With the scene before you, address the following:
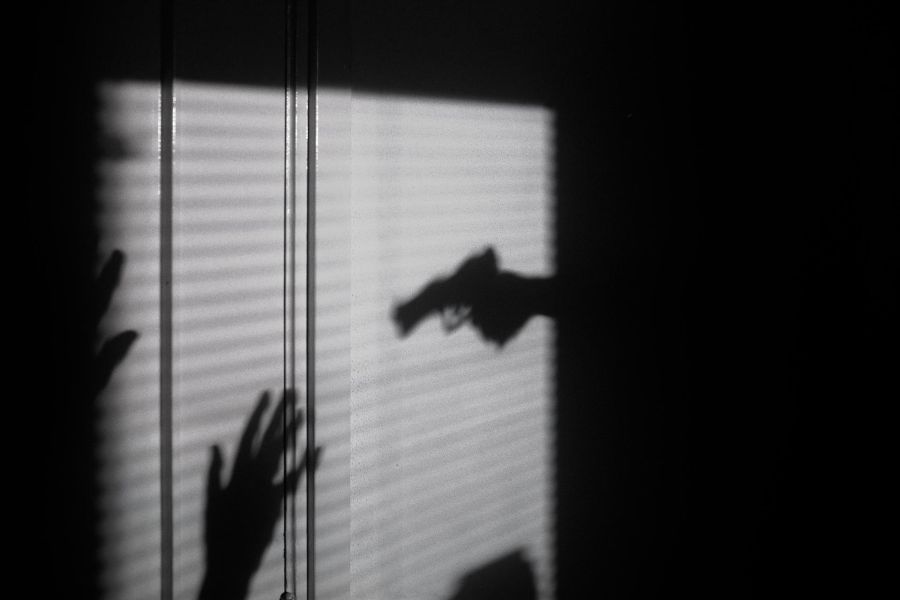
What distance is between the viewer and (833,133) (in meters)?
1.41

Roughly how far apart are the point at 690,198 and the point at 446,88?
48cm

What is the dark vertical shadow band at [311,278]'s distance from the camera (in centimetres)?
113

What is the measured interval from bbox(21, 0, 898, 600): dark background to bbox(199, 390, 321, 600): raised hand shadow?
19.7 inches

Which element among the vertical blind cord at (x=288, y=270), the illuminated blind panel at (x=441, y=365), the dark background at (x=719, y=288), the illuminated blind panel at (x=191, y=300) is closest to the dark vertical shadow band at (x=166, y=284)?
the illuminated blind panel at (x=191, y=300)

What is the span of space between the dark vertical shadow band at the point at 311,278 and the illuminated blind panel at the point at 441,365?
0.07 metres

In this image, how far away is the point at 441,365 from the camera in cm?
130

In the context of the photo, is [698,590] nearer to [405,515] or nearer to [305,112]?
[405,515]

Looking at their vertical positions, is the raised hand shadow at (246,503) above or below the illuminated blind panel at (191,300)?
below

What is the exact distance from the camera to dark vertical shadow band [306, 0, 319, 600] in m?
1.13

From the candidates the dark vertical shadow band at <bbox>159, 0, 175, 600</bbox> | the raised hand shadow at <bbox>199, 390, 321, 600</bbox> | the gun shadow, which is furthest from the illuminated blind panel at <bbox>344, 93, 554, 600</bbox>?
the dark vertical shadow band at <bbox>159, 0, 175, 600</bbox>

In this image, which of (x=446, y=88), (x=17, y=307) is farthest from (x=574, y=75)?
(x=17, y=307)

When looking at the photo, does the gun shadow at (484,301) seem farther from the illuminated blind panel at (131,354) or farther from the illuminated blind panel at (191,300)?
the illuminated blind panel at (131,354)

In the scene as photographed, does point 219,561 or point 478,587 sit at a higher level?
point 219,561

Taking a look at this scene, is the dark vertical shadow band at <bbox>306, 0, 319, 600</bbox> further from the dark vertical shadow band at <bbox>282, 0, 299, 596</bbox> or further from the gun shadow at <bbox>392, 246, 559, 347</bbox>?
the gun shadow at <bbox>392, 246, 559, 347</bbox>
